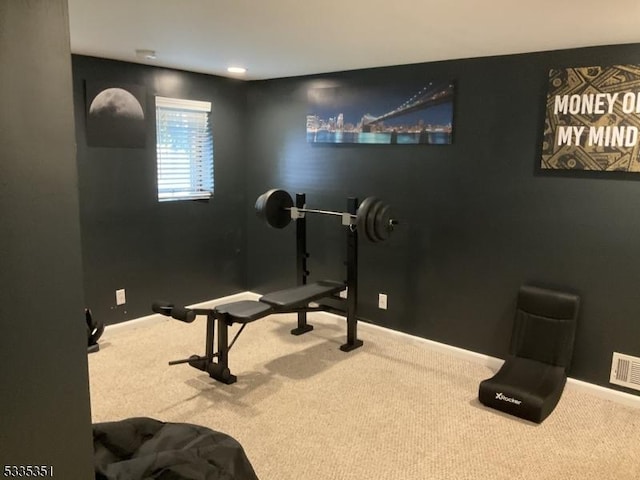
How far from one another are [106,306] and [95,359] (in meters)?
0.52

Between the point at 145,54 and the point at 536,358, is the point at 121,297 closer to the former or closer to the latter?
the point at 145,54

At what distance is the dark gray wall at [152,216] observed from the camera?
12.4 feet

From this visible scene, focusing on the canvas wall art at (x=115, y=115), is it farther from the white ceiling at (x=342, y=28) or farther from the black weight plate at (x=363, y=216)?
the black weight plate at (x=363, y=216)

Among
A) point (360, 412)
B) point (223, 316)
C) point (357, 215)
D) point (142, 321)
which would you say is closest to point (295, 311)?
point (223, 316)

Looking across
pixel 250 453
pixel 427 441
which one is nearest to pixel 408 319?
pixel 427 441

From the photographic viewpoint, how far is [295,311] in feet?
11.6

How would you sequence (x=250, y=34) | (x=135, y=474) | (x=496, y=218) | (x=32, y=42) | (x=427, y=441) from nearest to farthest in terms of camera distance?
(x=32, y=42)
(x=135, y=474)
(x=427, y=441)
(x=250, y=34)
(x=496, y=218)

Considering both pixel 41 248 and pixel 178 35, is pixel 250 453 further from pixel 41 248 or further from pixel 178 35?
pixel 178 35

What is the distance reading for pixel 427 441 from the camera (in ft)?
8.57

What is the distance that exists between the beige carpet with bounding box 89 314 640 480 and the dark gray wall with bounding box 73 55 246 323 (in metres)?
0.49

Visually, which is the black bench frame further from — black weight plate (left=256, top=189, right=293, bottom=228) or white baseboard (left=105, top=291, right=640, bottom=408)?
white baseboard (left=105, top=291, right=640, bottom=408)

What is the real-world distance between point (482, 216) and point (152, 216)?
102 inches

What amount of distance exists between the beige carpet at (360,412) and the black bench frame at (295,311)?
123mm

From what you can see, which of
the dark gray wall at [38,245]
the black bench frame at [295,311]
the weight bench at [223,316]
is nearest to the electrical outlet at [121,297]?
the black bench frame at [295,311]
